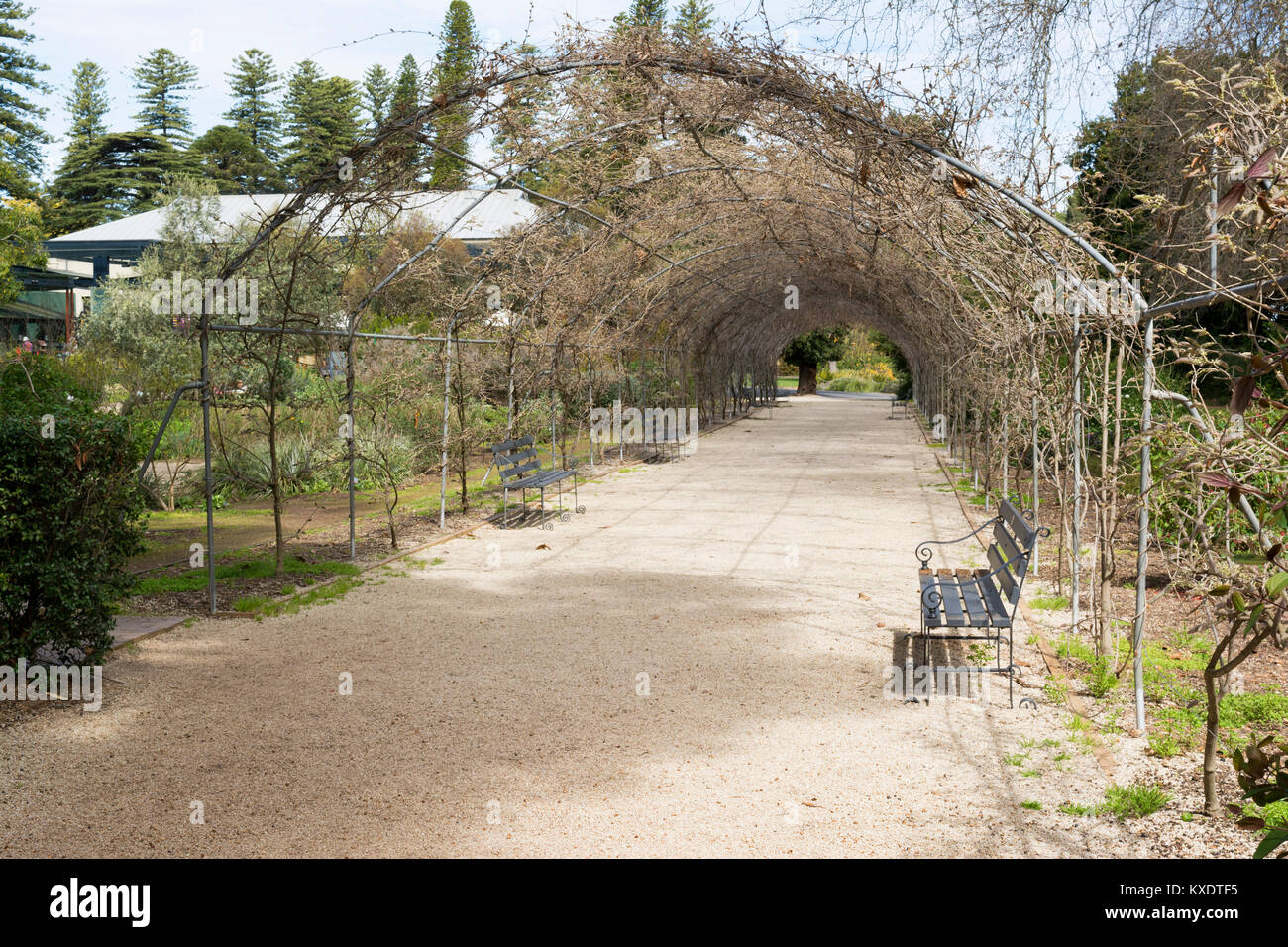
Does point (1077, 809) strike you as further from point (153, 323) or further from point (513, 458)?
point (153, 323)

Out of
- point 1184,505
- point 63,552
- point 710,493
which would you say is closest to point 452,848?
point 63,552

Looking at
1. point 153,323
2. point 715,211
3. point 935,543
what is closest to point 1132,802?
point 935,543

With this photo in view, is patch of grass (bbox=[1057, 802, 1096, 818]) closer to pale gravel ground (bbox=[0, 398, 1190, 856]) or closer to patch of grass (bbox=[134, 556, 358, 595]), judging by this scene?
pale gravel ground (bbox=[0, 398, 1190, 856])

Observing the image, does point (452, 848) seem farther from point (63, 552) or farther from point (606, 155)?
point (606, 155)

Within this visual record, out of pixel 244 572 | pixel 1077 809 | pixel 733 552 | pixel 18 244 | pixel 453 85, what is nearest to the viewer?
pixel 1077 809

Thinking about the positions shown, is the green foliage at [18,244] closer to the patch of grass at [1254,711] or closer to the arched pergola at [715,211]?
the arched pergola at [715,211]

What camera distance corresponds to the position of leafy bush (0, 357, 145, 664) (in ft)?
17.5

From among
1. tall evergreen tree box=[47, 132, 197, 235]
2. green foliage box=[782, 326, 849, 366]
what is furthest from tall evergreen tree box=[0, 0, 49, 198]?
green foliage box=[782, 326, 849, 366]

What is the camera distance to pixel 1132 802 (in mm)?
4215

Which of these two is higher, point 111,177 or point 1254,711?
point 111,177

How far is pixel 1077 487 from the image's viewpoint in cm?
691

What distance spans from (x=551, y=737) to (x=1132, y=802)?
8.86 ft

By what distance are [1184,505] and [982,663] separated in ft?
11.2

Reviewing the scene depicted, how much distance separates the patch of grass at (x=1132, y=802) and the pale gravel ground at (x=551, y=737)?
0.40ft
